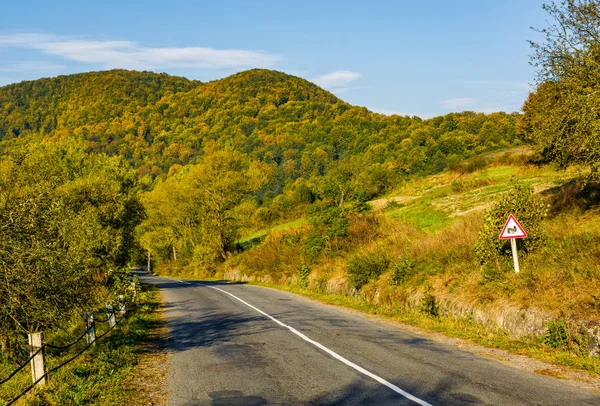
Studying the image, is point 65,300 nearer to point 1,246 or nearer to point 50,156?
point 1,246

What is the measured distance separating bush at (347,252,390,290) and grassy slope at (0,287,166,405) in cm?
1075

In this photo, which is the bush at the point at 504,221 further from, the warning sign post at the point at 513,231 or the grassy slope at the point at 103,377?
the grassy slope at the point at 103,377

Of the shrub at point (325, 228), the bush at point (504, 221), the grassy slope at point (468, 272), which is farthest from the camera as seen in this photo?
the shrub at point (325, 228)

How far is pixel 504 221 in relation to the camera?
15.2 meters

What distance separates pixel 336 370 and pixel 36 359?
17.2ft

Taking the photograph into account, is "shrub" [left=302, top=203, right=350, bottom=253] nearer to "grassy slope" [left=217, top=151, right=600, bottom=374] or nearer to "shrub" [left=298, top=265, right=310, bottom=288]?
"grassy slope" [left=217, top=151, right=600, bottom=374]

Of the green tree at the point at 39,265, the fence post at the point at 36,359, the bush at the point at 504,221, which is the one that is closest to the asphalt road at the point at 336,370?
the fence post at the point at 36,359

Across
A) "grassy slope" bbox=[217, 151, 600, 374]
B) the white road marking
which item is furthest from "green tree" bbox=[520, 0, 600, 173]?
the white road marking

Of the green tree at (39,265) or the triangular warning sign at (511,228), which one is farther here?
the triangular warning sign at (511,228)

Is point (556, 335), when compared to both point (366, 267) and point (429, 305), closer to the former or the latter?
point (429, 305)

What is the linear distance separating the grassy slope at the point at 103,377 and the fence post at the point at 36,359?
0.76 ft

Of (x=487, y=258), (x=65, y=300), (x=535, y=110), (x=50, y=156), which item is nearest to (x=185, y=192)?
(x=50, y=156)

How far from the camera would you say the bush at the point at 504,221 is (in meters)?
14.9

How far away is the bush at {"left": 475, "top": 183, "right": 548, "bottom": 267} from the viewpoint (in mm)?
14914
